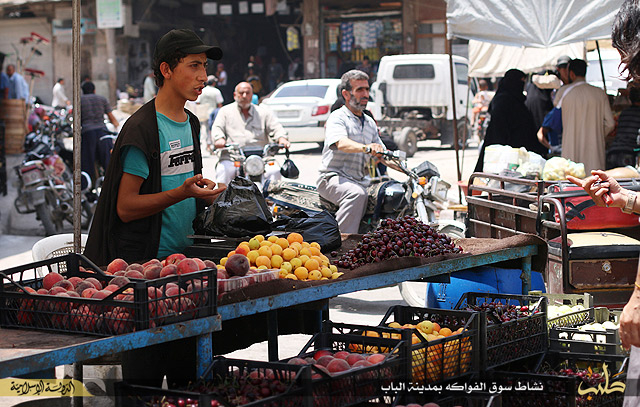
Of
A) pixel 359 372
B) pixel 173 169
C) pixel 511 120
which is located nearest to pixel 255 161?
pixel 511 120

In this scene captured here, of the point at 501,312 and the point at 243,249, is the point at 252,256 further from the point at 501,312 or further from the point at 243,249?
the point at 501,312

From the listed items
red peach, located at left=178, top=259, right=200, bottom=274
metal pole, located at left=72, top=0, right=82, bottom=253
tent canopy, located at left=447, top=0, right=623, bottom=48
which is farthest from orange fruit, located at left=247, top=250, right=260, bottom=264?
tent canopy, located at left=447, top=0, right=623, bottom=48

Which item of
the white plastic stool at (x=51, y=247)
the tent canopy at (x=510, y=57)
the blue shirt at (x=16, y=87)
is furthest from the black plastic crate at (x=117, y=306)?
the blue shirt at (x=16, y=87)

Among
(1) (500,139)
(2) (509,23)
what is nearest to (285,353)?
(2) (509,23)

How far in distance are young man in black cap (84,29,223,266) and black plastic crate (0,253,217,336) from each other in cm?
88

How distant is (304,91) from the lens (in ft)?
68.0

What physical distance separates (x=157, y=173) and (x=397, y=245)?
121 cm

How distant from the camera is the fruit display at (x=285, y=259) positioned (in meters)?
3.61

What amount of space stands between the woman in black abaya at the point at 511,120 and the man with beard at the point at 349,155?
10.7 feet

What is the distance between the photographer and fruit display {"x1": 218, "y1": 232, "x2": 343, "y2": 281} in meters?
3.61

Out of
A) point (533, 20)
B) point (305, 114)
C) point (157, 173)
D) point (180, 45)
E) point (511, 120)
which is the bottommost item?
point (157, 173)

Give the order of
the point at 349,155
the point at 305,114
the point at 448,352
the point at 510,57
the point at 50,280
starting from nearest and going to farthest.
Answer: the point at 50,280
the point at 448,352
the point at 349,155
the point at 510,57
the point at 305,114

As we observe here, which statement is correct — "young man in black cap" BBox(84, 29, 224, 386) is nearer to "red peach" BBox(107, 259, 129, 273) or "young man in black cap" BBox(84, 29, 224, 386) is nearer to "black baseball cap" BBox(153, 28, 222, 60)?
"black baseball cap" BBox(153, 28, 222, 60)

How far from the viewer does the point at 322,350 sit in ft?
11.5
